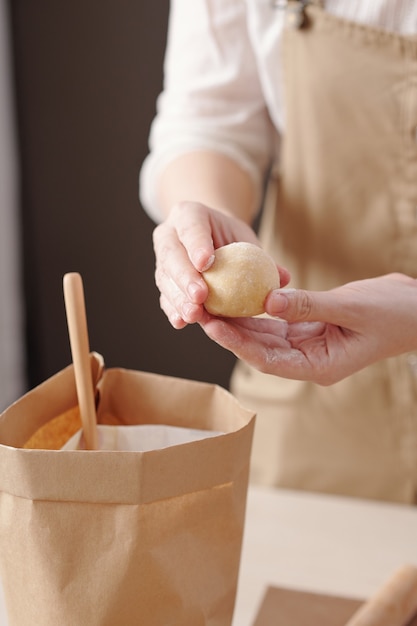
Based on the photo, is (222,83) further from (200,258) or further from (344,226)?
(200,258)

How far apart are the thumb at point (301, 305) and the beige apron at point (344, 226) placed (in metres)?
0.54

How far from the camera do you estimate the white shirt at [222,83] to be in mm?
1188

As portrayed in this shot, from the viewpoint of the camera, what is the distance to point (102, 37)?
2078 mm

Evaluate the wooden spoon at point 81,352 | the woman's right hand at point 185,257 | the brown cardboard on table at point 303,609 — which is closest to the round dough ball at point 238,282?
the woman's right hand at point 185,257

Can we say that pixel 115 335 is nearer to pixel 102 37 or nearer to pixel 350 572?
pixel 102 37

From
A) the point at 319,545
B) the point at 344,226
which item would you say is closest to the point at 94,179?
the point at 344,226

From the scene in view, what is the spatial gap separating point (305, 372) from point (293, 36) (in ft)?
2.05

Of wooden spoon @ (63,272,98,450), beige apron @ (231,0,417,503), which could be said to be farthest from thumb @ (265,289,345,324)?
beige apron @ (231,0,417,503)

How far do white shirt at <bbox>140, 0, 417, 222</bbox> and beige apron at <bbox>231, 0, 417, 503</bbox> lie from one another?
45 millimetres

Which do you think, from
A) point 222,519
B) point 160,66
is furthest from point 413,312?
point 160,66

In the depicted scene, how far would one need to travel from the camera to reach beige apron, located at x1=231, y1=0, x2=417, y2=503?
1139 millimetres

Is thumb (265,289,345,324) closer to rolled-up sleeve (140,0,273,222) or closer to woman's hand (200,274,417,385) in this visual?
woman's hand (200,274,417,385)

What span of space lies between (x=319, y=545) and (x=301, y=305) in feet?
1.42

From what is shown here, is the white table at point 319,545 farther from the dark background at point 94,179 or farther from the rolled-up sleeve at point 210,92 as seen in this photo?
the dark background at point 94,179
